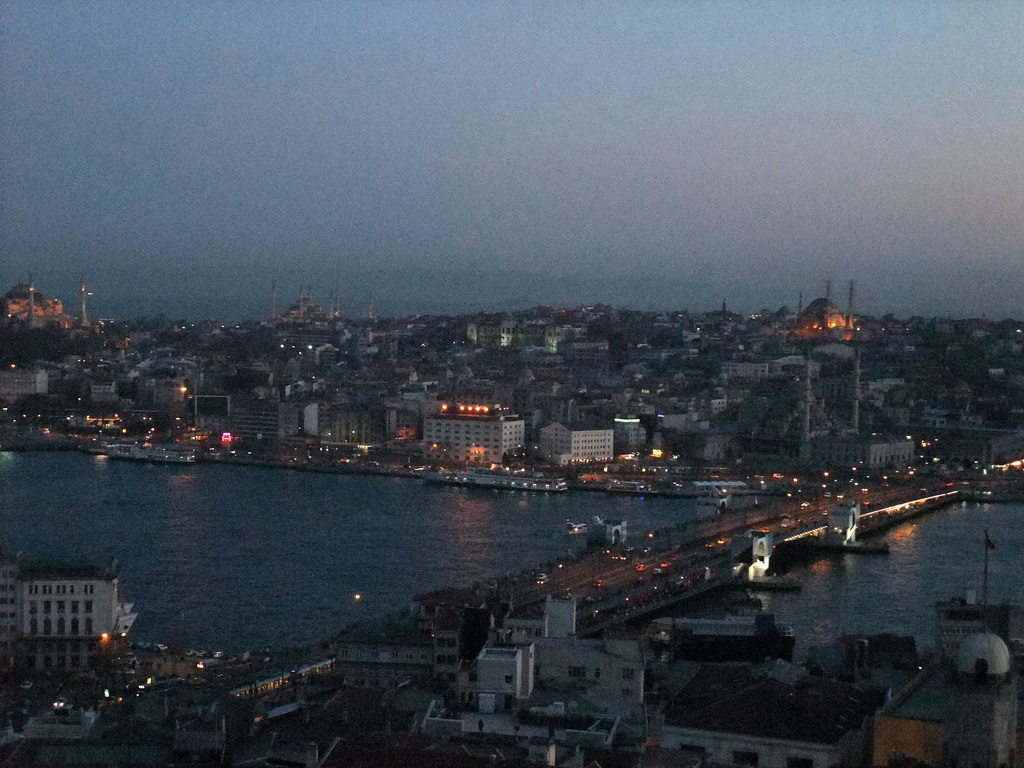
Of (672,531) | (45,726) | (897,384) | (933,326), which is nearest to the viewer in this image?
(45,726)

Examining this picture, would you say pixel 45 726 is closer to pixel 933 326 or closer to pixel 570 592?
pixel 570 592

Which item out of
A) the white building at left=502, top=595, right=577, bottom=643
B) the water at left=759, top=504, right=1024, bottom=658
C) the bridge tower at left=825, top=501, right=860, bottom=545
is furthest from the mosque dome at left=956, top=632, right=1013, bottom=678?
the bridge tower at left=825, top=501, right=860, bottom=545

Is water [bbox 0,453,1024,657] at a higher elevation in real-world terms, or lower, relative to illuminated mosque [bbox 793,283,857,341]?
lower

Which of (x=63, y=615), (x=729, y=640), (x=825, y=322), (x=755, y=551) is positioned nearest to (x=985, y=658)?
(x=729, y=640)

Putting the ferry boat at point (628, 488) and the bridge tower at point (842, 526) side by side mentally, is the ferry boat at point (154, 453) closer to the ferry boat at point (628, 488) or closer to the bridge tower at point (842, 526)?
the ferry boat at point (628, 488)

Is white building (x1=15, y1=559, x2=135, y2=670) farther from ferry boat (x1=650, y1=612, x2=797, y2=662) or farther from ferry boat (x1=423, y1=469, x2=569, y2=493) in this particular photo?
ferry boat (x1=423, y1=469, x2=569, y2=493)

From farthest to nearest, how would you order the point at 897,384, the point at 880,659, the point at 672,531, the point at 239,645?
the point at 897,384
the point at 672,531
the point at 239,645
the point at 880,659

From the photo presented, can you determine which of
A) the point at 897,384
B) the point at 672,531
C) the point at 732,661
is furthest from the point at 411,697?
the point at 897,384
